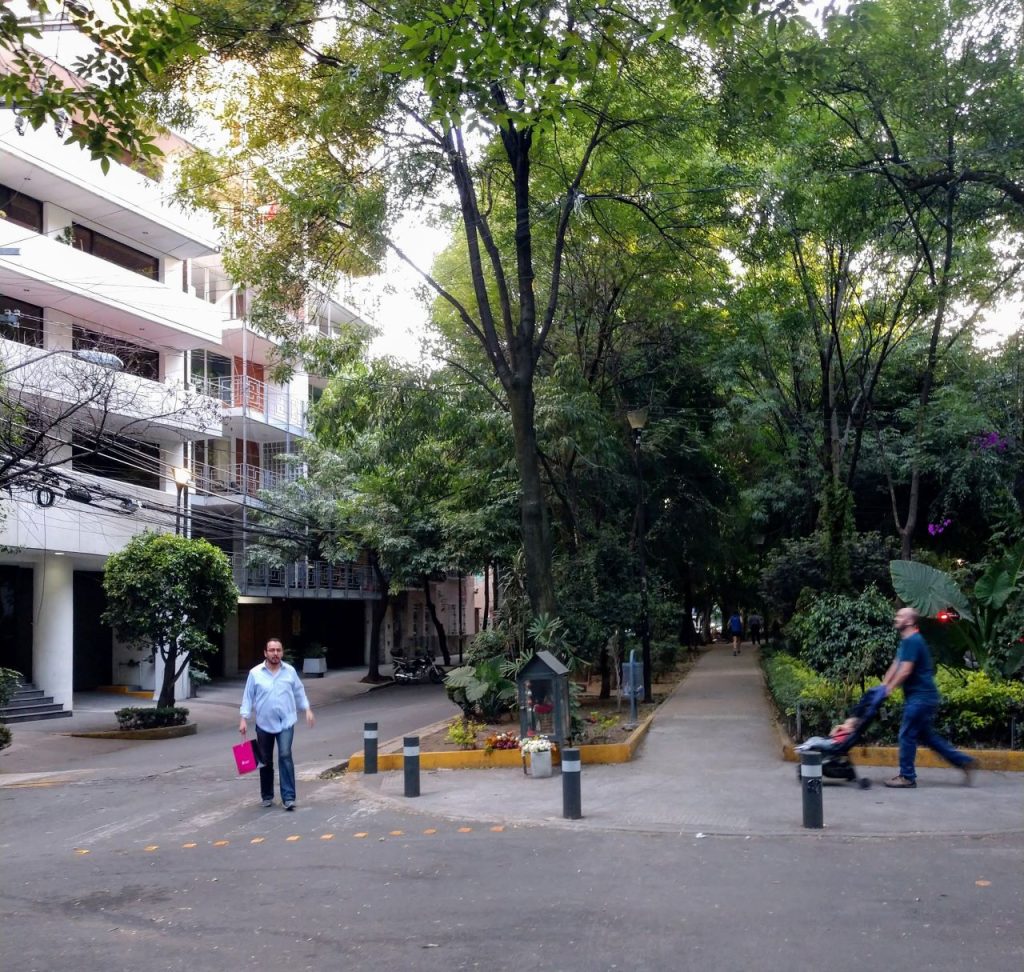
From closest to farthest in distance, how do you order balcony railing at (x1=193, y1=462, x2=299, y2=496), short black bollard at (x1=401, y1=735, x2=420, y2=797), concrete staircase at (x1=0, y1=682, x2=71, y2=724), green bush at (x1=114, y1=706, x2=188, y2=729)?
short black bollard at (x1=401, y1=735, x2=420, y2=797)
green bush at (x1=114, y1=706, x2=188, y2=729)
concrete staircase at (x1=0, y1=682, x2=71, y2=724)
balcony railing at (x1=193, y1=462, x2=299, y2=496)

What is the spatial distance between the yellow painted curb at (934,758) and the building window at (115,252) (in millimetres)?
22209

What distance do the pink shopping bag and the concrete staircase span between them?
15.7 m

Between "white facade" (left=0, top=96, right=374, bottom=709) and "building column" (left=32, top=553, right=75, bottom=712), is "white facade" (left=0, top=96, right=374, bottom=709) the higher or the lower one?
the higher one

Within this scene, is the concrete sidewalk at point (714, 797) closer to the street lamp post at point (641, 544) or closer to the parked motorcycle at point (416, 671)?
the street lamp post at point (641, 544)

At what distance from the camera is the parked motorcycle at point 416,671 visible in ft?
123

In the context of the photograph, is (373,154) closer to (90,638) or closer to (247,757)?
(247,757)

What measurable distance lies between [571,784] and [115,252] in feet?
76.5

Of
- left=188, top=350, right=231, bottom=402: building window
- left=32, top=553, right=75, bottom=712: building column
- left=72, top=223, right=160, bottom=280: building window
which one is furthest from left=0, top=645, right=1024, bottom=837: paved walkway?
left=188, top=350, right=231, bottom=402: building window

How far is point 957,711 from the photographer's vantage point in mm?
12305

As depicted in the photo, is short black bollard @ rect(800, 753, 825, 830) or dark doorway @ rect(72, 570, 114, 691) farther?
dark doorway @ rect(72, 570, 114, 691)

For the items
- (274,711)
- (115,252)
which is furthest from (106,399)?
(115,252)

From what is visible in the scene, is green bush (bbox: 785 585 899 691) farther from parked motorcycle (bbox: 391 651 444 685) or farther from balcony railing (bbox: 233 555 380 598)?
parked motorcycle (bbox: 391 651 444 685)

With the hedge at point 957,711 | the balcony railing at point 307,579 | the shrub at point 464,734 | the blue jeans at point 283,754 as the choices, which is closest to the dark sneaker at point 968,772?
the hedge at point 957,711

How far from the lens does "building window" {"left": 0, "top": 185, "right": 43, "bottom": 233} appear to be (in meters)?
24.3
